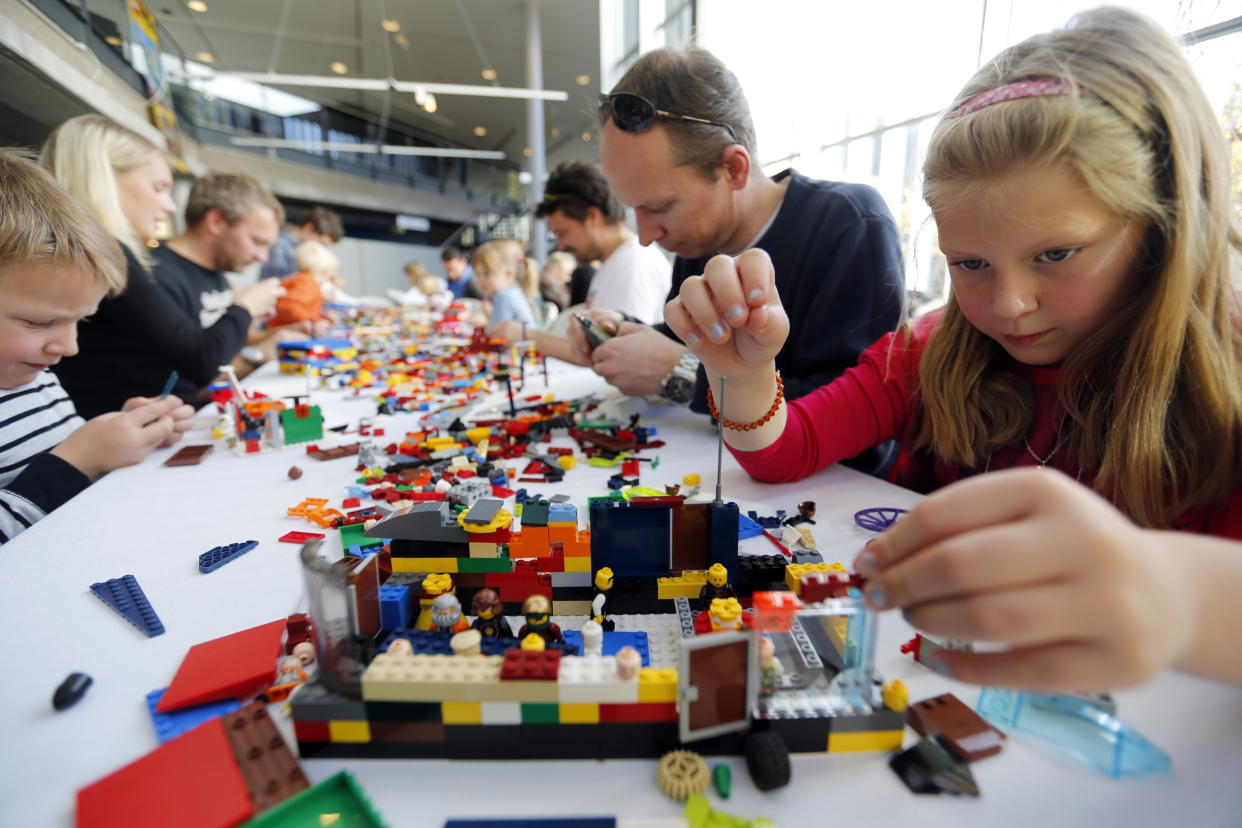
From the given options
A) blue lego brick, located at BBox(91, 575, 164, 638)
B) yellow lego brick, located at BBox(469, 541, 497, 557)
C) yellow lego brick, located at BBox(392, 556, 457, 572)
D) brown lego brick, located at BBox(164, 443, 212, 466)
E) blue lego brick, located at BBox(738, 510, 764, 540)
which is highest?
yellow lego brick, located at BBox(469, 541, 497, 557)

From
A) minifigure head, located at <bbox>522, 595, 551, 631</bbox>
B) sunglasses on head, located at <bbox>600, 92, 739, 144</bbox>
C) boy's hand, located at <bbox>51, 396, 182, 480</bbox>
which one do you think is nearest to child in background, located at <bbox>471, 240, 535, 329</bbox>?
sunglasses on head, located at <bbox>600, 92, 739, 144</bbox>

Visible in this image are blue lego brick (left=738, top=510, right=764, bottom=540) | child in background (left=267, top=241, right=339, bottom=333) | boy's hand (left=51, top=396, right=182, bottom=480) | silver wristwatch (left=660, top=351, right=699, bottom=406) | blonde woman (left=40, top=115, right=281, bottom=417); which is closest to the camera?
blue lego brick (left=738, top=510, right=764, bottom=540)

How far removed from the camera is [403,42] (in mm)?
8273

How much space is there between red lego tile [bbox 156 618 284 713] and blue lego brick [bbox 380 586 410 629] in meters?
0.11

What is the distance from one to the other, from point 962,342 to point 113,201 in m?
2.40

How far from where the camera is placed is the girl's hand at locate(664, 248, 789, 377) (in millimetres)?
792

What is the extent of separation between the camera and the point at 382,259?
12055 millimetres

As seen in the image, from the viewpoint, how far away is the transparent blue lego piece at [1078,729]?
0.46m

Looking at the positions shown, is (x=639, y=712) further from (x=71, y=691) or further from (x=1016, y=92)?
(x=1016, y=92)

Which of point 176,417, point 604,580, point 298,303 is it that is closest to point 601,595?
point 604,580

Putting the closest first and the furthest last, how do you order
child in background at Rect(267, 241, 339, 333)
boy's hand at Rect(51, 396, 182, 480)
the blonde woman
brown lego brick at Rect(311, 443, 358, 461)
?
boy's hand at Rect(51, 396, 182, 480) < brown lego brick at Rect(311, 443, 358, 461) < the blonde woman < child in background at Rect(267, 241, 339, 333)

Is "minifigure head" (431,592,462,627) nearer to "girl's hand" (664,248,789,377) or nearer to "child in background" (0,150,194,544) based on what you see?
"girl's hand" (664,248,789,377)

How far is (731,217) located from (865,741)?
49.0 inches

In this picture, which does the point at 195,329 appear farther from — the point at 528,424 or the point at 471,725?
the point at 471,725
